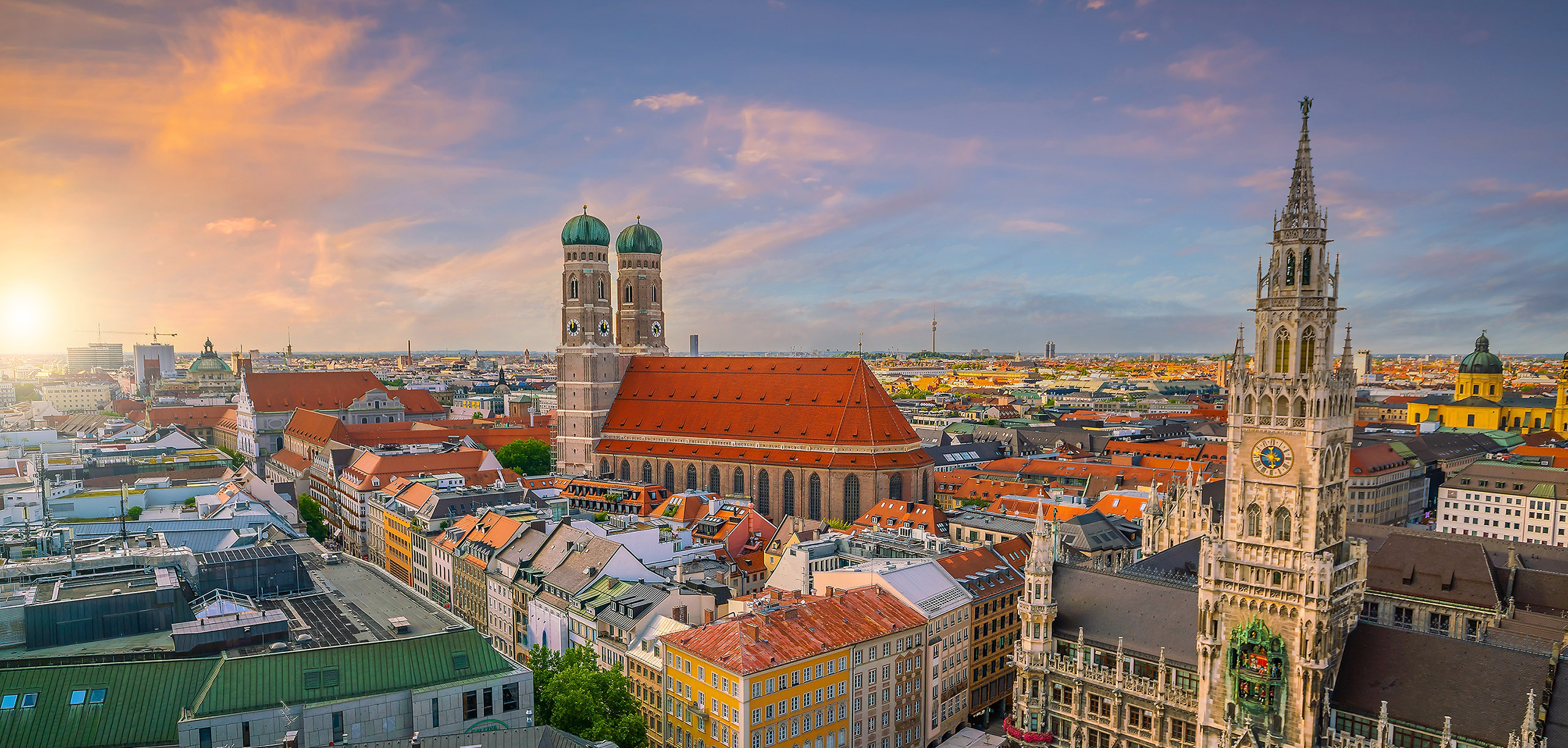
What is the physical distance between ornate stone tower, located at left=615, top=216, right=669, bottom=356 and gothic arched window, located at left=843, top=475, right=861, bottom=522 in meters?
44.0

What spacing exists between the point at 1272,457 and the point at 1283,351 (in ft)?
16.6

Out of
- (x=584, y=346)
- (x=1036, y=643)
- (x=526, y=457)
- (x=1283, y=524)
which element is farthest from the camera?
(x=526, y=457)

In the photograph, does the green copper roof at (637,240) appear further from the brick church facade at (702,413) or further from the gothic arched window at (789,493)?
the gothic arched window at (789,493)

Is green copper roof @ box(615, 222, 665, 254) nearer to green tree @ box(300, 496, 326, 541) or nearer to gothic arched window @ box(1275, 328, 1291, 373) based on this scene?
green tree @ box(300, 496, 326, 541)

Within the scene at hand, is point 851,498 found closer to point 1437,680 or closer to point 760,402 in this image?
point 760,402

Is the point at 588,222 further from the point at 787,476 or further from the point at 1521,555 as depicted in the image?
the point at 1521,555

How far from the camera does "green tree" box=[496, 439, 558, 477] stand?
139 m

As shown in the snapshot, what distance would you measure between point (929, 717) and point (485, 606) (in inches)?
1612

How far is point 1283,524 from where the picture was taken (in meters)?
43.6

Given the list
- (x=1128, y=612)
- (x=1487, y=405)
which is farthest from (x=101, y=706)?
(x=1487, y=405)

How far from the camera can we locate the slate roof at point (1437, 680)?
3888cm

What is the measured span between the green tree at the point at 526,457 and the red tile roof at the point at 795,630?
288 ft

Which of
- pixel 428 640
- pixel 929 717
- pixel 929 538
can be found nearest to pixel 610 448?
pixel 929 538

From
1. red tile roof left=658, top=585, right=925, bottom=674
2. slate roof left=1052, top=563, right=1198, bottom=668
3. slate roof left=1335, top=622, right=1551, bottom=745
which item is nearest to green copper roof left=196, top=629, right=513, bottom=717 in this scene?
red tile roof left=658, top=585, right=925, bottom=674
